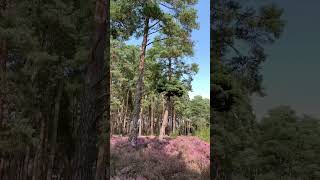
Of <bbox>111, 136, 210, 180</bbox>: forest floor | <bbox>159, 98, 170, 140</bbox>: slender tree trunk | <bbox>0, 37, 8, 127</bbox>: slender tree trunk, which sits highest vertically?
<bbox>0, 37, 8, 127</bbox>: slender tree trunk

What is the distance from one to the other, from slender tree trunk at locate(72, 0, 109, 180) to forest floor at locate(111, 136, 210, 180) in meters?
1.81

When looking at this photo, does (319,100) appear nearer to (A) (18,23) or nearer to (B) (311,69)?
(B) (311,69)

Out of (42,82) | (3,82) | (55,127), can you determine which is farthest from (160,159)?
(3,82)

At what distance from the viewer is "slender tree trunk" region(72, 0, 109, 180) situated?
4.84 meters

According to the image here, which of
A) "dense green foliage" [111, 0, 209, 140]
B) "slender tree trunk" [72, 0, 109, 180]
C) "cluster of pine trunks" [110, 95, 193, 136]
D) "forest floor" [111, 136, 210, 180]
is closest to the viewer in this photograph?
"slender tree trunk" [72, 0, 109, 180]

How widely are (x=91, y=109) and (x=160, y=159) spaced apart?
2.83m

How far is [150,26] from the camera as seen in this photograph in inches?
297

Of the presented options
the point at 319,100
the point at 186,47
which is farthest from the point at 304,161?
the point at 186,47

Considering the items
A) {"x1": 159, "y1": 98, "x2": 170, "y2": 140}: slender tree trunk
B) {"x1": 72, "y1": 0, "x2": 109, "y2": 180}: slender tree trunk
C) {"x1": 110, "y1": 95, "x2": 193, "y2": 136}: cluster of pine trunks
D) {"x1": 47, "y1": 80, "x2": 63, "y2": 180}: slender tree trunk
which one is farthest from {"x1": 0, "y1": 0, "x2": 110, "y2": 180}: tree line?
{"x1": 72, "y1": 0, "x2": 109, "y2": 180}: slender tree trunk

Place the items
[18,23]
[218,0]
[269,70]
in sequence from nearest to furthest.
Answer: [269,70]
[218,0]
[18,23]

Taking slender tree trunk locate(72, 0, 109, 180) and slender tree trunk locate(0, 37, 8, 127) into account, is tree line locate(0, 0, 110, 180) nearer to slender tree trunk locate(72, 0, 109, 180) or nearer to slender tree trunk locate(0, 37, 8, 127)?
slender tree trunk locate(0, 37, 8, 127)

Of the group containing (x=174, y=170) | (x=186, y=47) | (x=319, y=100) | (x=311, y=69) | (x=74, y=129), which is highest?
(x=186, y=47)

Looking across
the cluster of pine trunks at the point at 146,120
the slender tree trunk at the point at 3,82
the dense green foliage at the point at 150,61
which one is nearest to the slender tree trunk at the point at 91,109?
the cluster of pine trunks at the point at 146,120

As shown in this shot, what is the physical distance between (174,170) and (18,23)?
3.42 m
